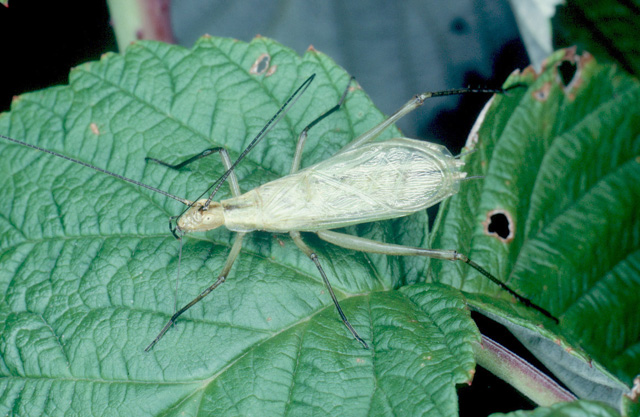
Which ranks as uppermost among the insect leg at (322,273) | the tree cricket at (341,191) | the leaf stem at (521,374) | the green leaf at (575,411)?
the tree cricket at (341,191)

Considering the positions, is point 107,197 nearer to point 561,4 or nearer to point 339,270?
point 339,270

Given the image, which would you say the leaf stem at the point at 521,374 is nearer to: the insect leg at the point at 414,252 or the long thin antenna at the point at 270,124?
the insect leg at the point at 414,252

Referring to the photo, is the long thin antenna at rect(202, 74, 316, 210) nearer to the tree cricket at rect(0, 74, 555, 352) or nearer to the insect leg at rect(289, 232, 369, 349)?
the tree cricket at rect(0, 74, 555, 352)

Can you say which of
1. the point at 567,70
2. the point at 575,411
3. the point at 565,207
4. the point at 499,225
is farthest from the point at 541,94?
the point at 575,411

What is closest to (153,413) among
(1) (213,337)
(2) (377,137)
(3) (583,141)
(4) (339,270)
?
(1) (213,337)

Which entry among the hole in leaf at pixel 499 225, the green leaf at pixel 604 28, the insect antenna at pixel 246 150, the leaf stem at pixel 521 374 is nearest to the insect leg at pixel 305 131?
the insect antenna at pixel 246 150
